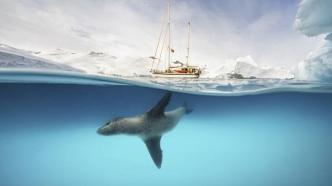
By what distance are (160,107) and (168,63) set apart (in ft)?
3.91

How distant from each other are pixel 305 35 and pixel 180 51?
10.5 ft

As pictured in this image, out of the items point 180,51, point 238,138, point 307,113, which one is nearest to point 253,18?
point 180,51

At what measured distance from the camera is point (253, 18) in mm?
5781

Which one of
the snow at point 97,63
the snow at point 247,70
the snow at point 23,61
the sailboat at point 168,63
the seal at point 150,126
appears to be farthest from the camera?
the seal at point 150,126

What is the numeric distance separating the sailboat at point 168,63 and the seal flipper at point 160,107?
72 cm

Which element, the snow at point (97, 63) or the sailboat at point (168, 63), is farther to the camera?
the sailboat at point (168, 63)

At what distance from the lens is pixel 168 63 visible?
6102 millimetres

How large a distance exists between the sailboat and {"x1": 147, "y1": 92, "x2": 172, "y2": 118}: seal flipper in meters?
0.72

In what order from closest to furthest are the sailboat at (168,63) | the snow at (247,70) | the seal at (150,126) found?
the sailboat at (168,63), the snow at (247,70), the seal at (150,126)

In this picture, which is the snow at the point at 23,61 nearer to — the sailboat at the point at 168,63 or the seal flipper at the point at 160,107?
the sailboat at the point at 168,63

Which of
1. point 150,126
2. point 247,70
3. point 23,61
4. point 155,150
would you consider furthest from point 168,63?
point 23,61

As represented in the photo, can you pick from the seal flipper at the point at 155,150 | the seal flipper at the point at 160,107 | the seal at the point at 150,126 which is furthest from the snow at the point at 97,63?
the seal flipper at the point at 155,150

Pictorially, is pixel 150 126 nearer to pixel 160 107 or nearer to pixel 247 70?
pixel 160 107

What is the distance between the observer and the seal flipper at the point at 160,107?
6133mm
